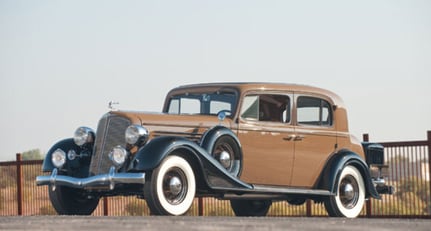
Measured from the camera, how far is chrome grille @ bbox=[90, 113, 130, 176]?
12188 mm

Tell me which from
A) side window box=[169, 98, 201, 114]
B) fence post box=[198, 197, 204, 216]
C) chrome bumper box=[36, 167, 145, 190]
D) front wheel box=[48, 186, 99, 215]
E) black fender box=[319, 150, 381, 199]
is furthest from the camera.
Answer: fence post box=[198, 197, 204, 216]

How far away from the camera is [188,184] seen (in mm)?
11797

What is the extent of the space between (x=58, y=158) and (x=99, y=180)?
4.59 feet

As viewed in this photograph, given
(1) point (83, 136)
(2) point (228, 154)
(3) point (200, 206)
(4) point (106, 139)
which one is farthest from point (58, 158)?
(3) point (200, 206)

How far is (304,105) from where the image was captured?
46.6 ft

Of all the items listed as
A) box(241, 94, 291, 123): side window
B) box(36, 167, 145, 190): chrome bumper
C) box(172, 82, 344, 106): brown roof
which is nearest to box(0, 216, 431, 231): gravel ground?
box(36, 167, 145, 190): chrome bumper

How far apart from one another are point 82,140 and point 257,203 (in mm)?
4174

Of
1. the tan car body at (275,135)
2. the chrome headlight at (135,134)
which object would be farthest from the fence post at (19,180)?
the chrome headlight at (135,134)

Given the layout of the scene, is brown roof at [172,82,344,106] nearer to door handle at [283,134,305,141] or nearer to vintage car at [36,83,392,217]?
vintage car at [36,83,392,217]

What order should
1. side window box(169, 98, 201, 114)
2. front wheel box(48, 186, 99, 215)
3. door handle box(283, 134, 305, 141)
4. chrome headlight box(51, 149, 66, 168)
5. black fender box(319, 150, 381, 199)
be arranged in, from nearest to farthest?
chrome headlight box(51, 149, 66, 168)
front wheel box(48, 186, 99, 215)
door handle box(283, 134, 305, 141)
side window box(169, 98, 201, 114)
black fender box(319, 150, 381, 199)

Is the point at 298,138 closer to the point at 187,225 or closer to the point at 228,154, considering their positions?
the point at 228,154

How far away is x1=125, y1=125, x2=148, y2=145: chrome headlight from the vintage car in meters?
0.01

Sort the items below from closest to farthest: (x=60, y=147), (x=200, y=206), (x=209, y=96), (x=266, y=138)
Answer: (x=60, y=147) → (x=266, y=138) → (x=209, y=96) → (x=200, y=206)

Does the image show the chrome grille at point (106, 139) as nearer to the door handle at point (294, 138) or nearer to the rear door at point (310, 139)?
the door handle at point (294, 138)
